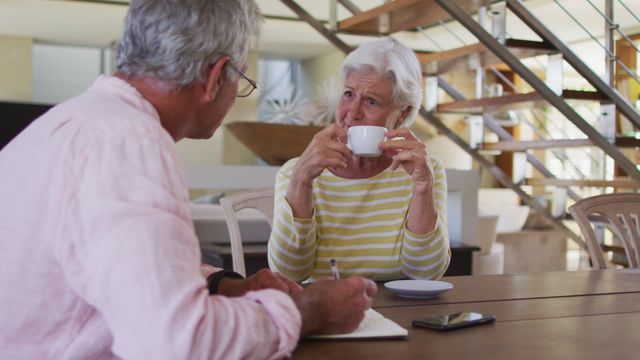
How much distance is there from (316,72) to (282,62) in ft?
2.49

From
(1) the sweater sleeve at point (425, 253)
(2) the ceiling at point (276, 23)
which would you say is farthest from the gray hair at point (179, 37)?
(2) the ceiling at point (276, 23)

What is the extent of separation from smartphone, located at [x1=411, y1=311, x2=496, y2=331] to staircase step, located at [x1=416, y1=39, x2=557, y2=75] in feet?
9.57

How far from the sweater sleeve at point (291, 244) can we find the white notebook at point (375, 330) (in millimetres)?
620

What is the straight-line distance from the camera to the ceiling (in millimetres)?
7642

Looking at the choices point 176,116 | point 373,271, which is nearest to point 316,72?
point 373,271

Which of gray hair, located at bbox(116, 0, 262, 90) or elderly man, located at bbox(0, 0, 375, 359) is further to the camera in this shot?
gray hair, located at bbox(116, 0, 262, 90)

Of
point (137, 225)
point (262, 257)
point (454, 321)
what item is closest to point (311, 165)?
point (454, 321)

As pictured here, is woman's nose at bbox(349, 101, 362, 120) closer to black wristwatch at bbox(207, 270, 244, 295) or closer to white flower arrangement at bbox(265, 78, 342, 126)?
black wristwatch at bbox(207, 270, 244, 295)

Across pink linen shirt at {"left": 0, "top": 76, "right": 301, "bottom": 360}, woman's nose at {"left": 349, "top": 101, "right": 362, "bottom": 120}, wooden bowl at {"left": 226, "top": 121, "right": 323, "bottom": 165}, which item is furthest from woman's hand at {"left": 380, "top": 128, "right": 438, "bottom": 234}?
wooden bowl at {"left": 226, "top": 121, "right": 323, "bottom": 165}

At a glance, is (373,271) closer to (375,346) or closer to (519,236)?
(375,346)

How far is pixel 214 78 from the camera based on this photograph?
116 centimetres

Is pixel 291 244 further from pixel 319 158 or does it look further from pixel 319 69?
pixel 319 69

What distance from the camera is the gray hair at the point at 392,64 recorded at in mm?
2162

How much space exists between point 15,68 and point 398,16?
6724mm
